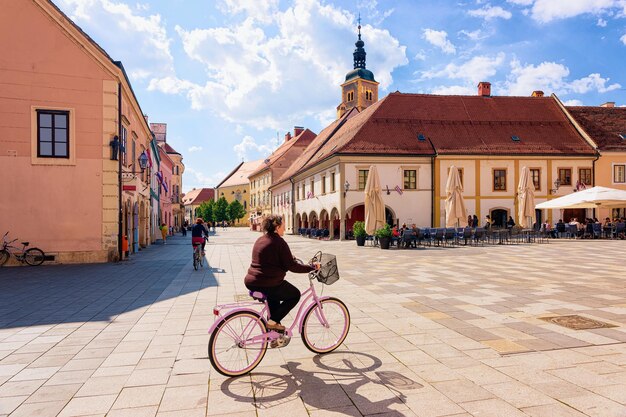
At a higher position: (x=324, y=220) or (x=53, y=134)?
(x=53, y=134)

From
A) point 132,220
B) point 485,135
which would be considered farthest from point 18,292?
point 485,135

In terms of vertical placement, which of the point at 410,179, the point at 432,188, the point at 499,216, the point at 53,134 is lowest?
the point at 499,216

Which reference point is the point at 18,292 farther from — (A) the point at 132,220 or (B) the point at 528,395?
(A) the point at 132,220

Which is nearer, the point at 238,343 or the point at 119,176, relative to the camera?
the point at 238,343

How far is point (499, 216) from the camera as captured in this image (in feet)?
115

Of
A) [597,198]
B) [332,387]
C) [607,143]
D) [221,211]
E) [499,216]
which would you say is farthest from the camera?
[221,211]

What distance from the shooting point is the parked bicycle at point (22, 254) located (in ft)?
50.6

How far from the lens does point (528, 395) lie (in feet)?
13.5

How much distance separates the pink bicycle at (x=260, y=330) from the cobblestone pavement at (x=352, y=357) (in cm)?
17

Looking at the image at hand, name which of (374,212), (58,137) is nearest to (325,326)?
(58,137)

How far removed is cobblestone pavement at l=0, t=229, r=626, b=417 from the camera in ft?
13.1

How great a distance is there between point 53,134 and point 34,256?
14.8 ft

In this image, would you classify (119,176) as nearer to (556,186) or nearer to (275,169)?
(556,186)

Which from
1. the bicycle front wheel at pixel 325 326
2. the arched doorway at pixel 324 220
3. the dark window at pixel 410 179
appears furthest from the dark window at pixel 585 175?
the bicycle front wheel at pixel 325 326
